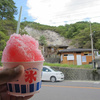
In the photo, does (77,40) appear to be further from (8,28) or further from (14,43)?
(14,43)

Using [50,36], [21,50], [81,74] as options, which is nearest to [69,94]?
[21,50]

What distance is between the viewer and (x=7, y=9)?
14.7 metres

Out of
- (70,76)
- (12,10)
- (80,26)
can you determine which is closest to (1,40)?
(12,10)

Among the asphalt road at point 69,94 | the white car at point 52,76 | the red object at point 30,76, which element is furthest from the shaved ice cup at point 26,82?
the white car at point 52,76

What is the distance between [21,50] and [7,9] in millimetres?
15737

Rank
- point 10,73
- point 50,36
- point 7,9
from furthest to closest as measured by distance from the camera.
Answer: point 50,36 → point 7,9 → point 10,73

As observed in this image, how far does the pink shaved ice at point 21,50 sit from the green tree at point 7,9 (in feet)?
49.5

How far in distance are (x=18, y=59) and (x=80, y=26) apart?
46840mm

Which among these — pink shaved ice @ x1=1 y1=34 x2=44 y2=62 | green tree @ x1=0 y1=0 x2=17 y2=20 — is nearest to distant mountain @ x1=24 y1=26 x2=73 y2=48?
green tree @ x1=0 y1=0 x2=17 y2=20

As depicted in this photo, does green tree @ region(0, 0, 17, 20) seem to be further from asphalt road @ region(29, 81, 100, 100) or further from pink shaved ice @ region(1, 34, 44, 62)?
pink shaved ice @ region(1, 34, 44, 62)

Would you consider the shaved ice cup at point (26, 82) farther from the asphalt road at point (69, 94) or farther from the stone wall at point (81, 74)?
the stone wall at point (81, 74)

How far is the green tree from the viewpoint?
1422 cm

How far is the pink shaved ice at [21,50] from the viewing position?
2.77ft

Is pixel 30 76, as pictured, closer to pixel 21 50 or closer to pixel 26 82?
pixel 26 82
